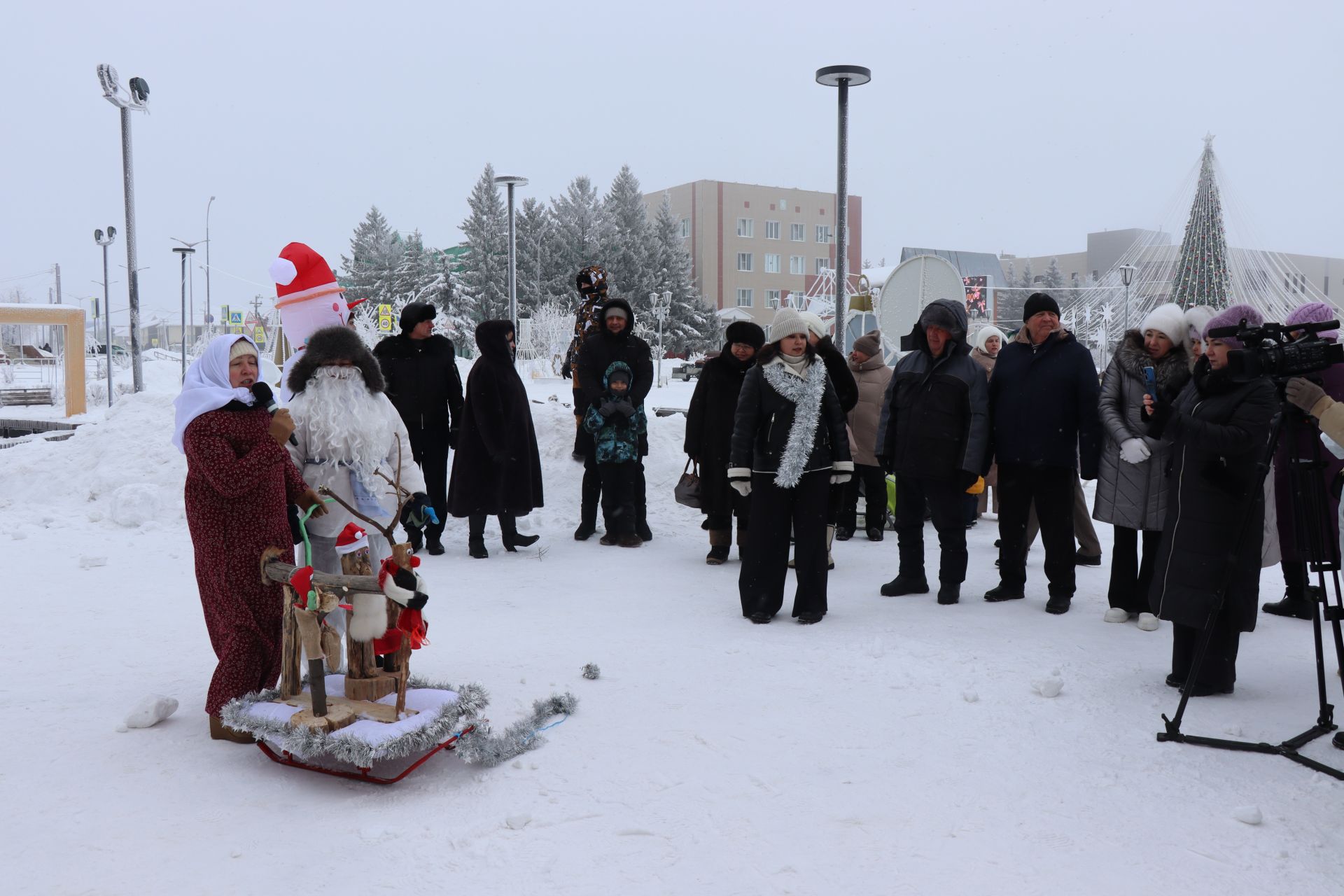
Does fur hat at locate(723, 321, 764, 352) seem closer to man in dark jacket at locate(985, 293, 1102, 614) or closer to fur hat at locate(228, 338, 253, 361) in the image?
man in dark jacket at locate(985, 293, 1102, 614)

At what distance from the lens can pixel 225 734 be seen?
4133 mm

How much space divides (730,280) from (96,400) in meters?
46.5

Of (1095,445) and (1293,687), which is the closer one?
(1293,687)

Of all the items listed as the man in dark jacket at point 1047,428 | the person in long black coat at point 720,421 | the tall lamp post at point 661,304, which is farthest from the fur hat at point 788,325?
the tall lamp post at point 661,304

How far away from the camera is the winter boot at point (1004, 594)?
22.1ft

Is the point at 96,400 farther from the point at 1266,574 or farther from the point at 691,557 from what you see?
the point at 1266,574

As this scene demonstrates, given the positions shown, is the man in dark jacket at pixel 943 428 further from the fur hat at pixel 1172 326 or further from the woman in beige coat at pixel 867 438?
the woman in beige coat at pixel 867 438

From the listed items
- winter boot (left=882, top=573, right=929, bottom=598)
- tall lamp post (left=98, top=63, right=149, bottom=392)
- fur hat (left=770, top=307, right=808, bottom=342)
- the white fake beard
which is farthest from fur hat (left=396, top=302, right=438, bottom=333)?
tall lamp post (left=98, top=63, right=149, bottom=392)

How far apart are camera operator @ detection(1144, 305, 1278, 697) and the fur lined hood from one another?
12.8ft

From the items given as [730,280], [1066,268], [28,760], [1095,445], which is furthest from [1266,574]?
[1066,268]

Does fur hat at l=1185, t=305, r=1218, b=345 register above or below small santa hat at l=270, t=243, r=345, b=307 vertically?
below

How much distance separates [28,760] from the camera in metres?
3.97

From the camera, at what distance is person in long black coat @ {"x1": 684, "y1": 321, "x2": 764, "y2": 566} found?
7.55 meters

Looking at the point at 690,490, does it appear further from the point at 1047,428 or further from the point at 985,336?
the point at 985,336
